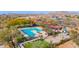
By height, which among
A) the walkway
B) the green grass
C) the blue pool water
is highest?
the blue pool water

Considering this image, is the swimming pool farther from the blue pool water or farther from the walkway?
the walkway

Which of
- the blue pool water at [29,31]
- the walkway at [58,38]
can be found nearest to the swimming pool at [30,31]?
the blue pool water at [29,31]

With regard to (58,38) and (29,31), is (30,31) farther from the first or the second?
(58,38)

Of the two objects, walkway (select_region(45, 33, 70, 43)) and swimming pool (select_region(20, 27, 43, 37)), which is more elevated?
swimming pool (select_region(20, 27, 43, 37))

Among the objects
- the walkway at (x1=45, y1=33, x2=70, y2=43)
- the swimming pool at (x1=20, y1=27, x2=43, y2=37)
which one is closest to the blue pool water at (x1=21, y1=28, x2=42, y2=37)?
the swimming pool at (x1=20, y1=27, x2=43, y2=37)

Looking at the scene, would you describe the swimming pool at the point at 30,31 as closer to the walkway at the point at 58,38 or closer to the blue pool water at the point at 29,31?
the blue pool water at the point at 29,31

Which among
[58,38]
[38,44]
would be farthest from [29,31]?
[58,38]

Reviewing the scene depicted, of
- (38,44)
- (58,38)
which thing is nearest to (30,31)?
(38,44)

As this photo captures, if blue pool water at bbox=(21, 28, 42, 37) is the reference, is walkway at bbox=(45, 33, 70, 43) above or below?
below

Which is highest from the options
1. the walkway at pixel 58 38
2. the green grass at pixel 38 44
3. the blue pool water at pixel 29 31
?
the blue pool water at pixel 29 31
